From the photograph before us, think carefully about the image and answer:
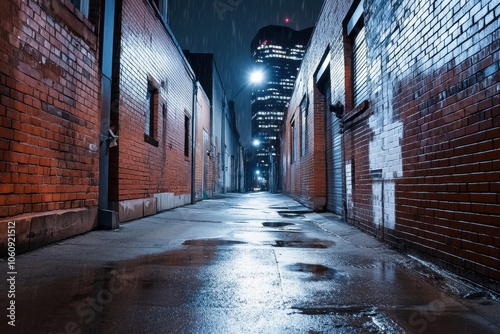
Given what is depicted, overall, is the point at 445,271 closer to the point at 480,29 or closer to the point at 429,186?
the point at 429,186

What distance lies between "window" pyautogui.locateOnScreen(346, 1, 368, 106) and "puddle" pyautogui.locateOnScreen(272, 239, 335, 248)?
276 cm

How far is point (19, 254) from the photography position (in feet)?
11.4

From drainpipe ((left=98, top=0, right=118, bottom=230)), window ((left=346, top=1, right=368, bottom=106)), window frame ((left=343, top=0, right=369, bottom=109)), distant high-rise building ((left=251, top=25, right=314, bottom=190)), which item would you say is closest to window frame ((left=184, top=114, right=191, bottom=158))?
drainpipe ((left=98, top=0, right=118, bottom=230))

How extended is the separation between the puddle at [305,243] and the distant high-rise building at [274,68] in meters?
138

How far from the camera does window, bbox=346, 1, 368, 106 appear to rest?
6363 mm

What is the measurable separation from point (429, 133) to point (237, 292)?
2.49 meters

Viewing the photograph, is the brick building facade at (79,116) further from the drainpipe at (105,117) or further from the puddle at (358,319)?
the puddle at (358,319)

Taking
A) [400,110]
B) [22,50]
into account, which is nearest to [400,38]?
[400,110]

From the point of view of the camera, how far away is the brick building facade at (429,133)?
2680 mm

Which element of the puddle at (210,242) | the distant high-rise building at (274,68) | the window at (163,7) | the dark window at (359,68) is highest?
the distant high-rise building at (274,68)

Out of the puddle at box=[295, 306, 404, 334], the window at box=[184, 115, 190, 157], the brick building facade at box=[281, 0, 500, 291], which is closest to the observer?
the puddle at box=[295, 306, 404, 334]

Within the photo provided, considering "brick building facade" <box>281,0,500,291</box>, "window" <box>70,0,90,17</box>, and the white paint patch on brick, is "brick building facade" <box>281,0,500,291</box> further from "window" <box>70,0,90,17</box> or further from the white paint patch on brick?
"window" <box>70,0,90,17</box>

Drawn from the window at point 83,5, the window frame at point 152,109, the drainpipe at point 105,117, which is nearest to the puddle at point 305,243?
the drainpipe at point 105,117

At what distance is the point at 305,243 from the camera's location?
15.4 ft
